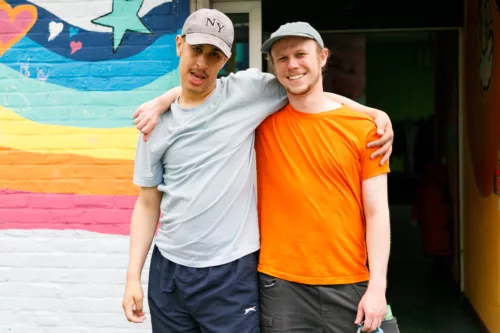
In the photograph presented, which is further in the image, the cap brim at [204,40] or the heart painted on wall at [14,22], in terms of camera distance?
the heart painted on wall at [14,22]

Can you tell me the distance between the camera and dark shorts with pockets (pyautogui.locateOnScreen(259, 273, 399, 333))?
248 centimetres

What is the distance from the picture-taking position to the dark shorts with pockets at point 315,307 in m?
2.48

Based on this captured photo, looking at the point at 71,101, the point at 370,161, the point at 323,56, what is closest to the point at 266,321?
the point at 370,161

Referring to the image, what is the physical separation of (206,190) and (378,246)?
0.70 meters

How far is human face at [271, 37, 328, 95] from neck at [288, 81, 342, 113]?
Answer: 3 centimetres

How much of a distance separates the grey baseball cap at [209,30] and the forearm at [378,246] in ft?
2.91

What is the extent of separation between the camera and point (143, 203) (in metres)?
2.71

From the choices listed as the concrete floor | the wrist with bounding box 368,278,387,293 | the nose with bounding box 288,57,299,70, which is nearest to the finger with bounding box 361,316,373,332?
the wrist with bounding box 368,278,387,293

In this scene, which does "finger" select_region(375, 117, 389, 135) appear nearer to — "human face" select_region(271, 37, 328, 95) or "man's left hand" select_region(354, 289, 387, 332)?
"human face" select_region(271, 37, 328, 95)

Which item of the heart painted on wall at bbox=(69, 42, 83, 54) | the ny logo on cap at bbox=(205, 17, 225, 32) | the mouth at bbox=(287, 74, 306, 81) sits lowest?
the mouth at bbox=(287, 74, 306, 81)

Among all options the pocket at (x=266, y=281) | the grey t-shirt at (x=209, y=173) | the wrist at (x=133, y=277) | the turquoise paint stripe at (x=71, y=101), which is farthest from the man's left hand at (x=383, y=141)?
the turquoise paint stripe at (x=71, y=101)

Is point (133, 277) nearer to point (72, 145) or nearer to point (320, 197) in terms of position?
point (320, 197)

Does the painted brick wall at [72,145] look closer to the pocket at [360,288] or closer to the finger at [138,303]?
the finger at [138,303]

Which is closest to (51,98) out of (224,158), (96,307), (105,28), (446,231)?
(105,28)
